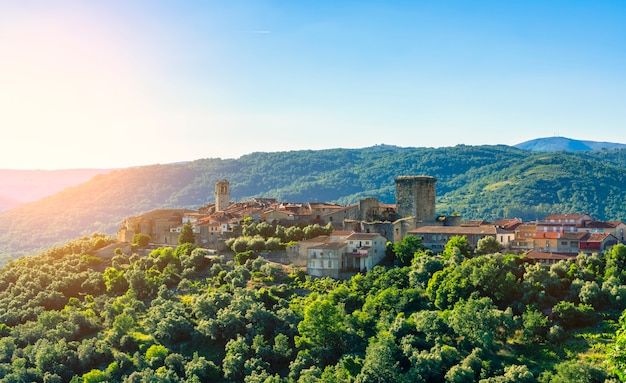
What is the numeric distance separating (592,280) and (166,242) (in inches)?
1676

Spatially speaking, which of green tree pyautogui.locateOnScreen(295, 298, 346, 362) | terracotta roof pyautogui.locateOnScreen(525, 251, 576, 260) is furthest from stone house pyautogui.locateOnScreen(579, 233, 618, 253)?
green tree pyautogui.locateOnScreen(295, 298, 346, 362)

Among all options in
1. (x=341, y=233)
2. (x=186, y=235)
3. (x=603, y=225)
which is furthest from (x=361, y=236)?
(x=603, y=225)

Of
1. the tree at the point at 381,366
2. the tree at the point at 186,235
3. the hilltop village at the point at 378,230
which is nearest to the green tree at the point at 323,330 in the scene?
the tree at the point at 381,366

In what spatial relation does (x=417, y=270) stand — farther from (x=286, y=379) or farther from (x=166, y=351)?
(x=166, y=351)

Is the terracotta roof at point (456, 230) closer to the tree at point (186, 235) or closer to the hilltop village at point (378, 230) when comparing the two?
the hilltop village at point (378, 230)

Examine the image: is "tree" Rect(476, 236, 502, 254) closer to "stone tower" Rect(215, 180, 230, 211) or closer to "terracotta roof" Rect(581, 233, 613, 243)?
"terracotta roof" Rect(581, 233, 613, 243)

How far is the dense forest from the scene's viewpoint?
1748 inches

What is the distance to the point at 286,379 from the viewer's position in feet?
152

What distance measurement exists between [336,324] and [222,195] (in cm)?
3429

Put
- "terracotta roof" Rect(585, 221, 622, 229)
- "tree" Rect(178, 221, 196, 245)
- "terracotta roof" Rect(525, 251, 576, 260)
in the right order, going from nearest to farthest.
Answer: "terracotta roof" Rect(525, 251, 576, 260), "terracotta roof" Rect(585, 221, 622, 229), "tree" Rect(178, 221, 196, 245)

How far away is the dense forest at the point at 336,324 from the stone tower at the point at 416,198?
7.89 metres

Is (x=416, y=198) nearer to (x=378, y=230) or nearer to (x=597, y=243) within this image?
(x=378, y=230)

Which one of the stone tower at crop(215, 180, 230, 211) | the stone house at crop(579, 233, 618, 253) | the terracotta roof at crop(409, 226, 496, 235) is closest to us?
the stone house at crop(579, 233, 618, 253)

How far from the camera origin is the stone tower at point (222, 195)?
79750mm
